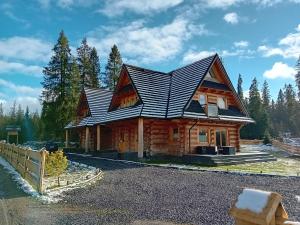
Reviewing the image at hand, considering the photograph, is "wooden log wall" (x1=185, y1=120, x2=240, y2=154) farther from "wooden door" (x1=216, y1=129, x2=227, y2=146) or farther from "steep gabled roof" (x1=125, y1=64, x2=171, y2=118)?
"steep gabled roof" (x1=125, y1=64, x2=171, y2=118)

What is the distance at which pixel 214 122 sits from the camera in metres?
24.1

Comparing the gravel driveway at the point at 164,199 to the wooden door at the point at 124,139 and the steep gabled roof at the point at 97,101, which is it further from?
the steep gabled roof at the point at 97,101

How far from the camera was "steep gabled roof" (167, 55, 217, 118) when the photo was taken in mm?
21895

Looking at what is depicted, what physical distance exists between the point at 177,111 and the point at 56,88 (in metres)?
25.3

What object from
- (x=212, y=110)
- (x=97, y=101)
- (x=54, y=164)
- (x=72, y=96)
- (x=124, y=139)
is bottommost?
(x=54, y=164)

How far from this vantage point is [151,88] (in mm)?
24203

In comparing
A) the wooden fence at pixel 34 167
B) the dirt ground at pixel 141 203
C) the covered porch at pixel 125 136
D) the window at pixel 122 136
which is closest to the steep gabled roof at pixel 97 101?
the covered porch at pixel 125 136

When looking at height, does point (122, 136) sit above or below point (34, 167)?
above

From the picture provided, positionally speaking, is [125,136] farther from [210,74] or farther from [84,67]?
[84,67]

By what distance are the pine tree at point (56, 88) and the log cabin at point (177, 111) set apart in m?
15.6

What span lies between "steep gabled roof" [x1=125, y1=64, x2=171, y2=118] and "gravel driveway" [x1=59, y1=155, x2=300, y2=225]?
9.45 meters

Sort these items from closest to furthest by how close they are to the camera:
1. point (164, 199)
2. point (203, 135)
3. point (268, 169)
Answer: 1. point (164, 199)
2. point (268, 169)
3. point (203, 135)

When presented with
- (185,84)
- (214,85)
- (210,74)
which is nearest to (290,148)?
(214,85)

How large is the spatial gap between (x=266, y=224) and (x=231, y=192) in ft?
24.7
